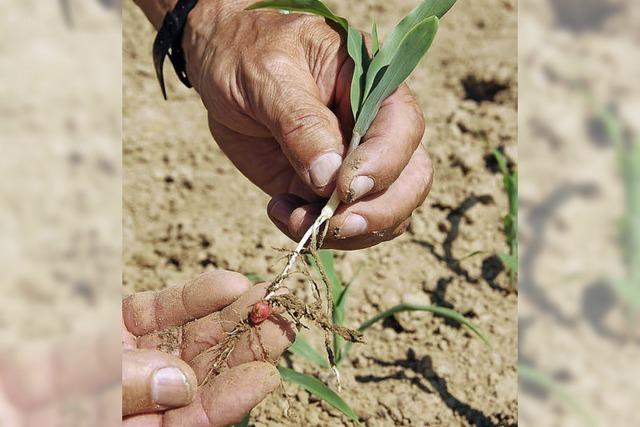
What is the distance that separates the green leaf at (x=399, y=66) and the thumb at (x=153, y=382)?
488 millimetres

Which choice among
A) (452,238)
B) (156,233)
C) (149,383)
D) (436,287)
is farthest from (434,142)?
(149,383)

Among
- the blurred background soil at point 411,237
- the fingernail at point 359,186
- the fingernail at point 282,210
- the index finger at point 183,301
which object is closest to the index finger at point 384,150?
the fingernail at point 359,186

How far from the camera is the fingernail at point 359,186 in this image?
1122mm

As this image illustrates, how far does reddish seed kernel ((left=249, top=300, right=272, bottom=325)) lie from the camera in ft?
4.00

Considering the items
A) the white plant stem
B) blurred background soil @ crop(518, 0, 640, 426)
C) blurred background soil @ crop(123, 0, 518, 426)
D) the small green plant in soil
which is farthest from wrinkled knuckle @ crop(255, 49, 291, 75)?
blurred background soil @ crop(518, 0, 640, 426)

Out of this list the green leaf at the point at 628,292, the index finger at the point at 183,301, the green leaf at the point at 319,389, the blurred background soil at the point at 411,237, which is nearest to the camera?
the green leaf at the point at 628,292

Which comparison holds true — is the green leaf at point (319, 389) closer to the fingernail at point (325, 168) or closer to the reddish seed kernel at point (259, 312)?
the reddish seed kernel at point (259, 312)

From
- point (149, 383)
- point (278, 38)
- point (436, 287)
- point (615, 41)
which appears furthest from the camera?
point (436, 287)

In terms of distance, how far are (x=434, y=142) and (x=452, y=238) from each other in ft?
1.47

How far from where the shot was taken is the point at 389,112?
1239 mm

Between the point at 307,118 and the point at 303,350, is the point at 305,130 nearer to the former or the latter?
the point at 307,118

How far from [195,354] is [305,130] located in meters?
0.47

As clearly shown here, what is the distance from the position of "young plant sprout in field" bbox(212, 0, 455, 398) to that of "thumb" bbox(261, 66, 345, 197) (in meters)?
0.03

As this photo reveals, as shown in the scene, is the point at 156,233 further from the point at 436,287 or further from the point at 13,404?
the point at 13,404
